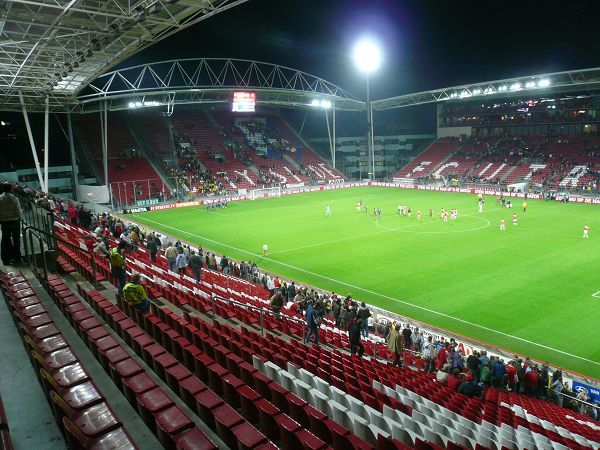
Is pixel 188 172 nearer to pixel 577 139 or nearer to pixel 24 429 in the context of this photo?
pixel 577 139

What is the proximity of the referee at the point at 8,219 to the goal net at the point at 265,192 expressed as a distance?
50163 millimetres

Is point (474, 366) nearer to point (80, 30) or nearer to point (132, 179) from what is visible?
point (80, 30)

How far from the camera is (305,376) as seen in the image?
8.21 meters

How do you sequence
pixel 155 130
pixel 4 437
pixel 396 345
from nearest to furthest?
1. pixel 4 437
2. pixel 396 345
3. pixel 155 130

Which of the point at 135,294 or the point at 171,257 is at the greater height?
the point at 135,294

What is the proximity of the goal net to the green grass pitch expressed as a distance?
32.6 feet

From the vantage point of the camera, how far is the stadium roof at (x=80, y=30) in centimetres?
2022

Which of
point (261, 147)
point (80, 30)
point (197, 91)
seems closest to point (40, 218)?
point (80, 30)

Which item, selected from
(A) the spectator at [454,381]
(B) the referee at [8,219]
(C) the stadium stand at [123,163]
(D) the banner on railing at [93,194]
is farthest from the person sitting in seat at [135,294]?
(C) the stadium stand at [123,163]

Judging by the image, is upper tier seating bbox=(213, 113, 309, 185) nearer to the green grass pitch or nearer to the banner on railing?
the green grass pitch

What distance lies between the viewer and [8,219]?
1007 cm

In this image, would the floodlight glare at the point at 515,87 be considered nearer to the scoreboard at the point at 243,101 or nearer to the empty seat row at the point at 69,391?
A: the scoreboard at the point at 243,101

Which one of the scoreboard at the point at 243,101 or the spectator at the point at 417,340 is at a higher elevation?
the scoreboard at the point at 243,101

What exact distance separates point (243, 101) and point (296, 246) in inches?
1267
